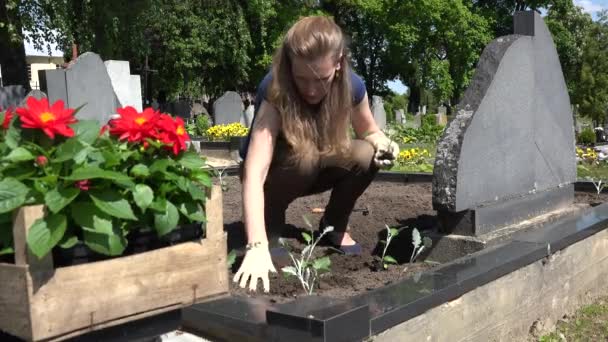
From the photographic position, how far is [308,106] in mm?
2797

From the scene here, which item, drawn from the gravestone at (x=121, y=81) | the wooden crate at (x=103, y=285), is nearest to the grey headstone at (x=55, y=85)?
the gravestone at (x=121, y=81)

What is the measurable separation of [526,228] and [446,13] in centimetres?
3419

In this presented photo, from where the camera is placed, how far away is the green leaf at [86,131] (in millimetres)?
1891

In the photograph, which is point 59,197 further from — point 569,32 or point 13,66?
point 569,32

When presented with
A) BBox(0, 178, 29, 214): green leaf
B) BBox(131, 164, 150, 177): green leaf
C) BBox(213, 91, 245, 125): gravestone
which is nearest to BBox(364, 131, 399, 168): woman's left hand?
BBox(131, 164, 150, 177): green leaf

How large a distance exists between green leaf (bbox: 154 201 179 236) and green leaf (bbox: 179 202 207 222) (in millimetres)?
53

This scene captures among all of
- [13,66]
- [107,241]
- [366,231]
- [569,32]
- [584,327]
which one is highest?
[569,32]

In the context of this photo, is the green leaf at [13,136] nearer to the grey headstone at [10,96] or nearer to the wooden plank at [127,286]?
the wooden plank at [127,286]

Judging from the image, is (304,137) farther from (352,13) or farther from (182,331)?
(352,13)

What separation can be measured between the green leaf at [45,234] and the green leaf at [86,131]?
29 cm

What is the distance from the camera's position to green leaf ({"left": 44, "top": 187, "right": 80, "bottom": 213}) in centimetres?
165

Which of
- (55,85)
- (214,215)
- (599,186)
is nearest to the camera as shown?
(214,215)

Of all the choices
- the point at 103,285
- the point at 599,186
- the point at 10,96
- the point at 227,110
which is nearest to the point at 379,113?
the point at 227,110

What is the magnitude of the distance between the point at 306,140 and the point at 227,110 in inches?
579
